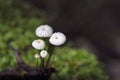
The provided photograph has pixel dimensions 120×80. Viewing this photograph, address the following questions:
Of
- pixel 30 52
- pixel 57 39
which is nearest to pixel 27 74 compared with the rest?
pixel 57 39

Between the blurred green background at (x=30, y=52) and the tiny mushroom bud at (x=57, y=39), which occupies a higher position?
the tiny mushroom bud at (x=57, y=39)

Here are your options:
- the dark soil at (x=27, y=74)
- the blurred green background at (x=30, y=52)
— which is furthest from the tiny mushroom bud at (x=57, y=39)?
the blurred green background at (x=30, y=52)

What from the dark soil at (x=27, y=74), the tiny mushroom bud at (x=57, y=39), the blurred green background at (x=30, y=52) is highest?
the tiny mushroom bud at (x=57, y=39)

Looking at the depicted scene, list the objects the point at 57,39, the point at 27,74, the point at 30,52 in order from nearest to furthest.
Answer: the point at 57,39 → the point at 27,74 → the point at 30,52

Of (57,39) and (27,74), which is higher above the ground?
(57,39)

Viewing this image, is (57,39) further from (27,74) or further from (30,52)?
(30,52)

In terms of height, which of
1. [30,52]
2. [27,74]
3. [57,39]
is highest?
[57,39]

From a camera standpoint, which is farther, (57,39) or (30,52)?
(30,52)

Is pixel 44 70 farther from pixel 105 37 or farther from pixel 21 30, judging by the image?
pixel 105 37

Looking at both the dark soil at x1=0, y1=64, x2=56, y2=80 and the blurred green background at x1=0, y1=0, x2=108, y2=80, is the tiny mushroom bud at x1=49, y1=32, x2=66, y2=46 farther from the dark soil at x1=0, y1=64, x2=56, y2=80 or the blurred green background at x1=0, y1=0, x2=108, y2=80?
the blurred green background at x1=0, y1=0, x2=108, y2=80

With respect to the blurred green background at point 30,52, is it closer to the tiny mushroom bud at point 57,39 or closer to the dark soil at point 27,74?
the dark soil at point 27,74

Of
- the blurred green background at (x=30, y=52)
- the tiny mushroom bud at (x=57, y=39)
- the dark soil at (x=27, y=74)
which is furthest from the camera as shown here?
the blurred green background at (x=30, y=52)
